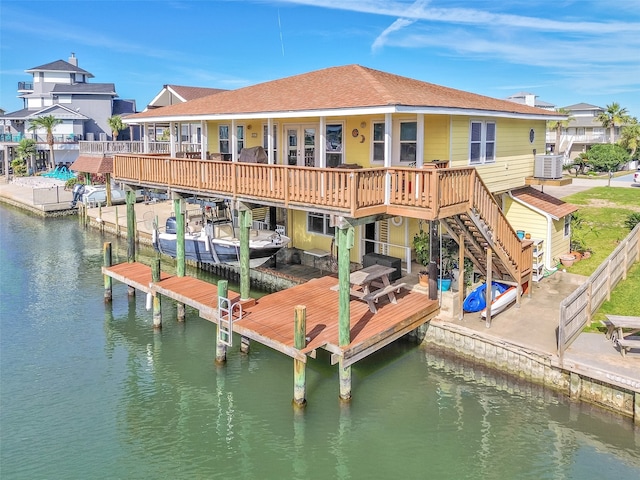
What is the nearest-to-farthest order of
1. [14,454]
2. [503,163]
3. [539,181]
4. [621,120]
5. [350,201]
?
1. [14,454]
2. [350,201]
3. [503,163]
4. [539,181]
5. [621,120]

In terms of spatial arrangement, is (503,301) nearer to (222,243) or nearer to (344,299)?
(344,299)

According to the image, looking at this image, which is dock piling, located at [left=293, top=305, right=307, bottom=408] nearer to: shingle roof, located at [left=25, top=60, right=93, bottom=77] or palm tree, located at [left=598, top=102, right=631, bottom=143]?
palm tree, located at [left=598, top=102, right=631, bottom=143]

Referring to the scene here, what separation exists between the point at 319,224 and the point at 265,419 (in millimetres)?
9693

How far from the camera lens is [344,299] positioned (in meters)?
11.7

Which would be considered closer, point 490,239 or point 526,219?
point 490,239

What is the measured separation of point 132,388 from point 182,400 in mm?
1571

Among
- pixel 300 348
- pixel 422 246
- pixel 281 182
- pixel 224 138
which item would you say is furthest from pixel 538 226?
pixel 224 138

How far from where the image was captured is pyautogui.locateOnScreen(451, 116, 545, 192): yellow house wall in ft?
52.0

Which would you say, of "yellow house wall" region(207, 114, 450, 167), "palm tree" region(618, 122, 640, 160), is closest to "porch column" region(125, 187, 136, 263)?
"yellow house wall" region(207, 114, 450, 167)

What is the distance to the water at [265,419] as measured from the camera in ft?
33.2

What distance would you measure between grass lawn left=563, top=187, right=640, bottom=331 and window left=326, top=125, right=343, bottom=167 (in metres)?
9.45

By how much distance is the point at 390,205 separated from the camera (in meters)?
12.5

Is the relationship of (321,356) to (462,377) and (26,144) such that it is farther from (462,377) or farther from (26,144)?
(26,144)

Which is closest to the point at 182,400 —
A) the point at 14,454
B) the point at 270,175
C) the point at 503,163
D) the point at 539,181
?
the point at 14,454
